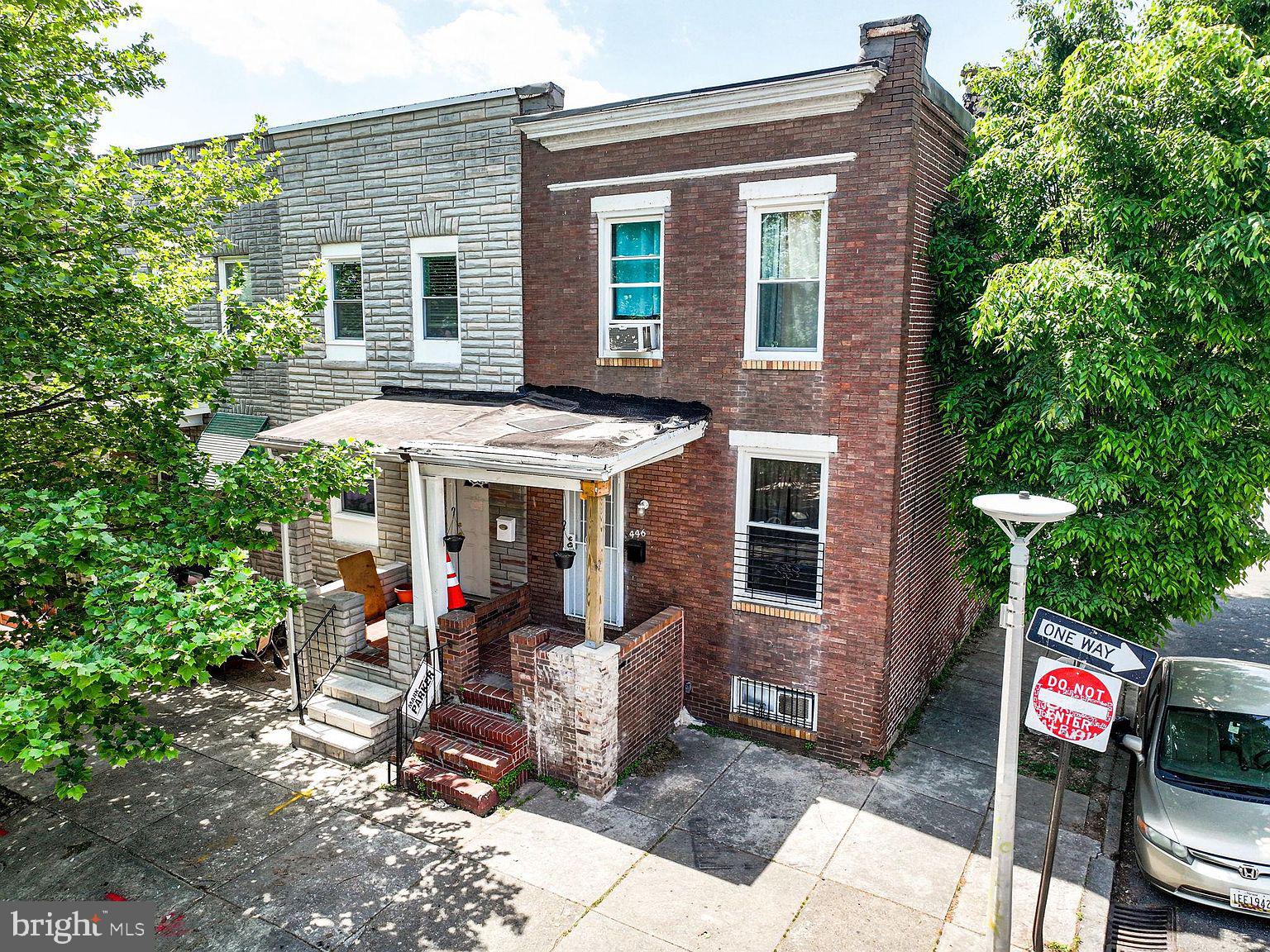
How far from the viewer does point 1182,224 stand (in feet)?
24.8

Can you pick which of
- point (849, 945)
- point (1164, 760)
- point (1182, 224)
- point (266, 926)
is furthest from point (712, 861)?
point (1182, 224)

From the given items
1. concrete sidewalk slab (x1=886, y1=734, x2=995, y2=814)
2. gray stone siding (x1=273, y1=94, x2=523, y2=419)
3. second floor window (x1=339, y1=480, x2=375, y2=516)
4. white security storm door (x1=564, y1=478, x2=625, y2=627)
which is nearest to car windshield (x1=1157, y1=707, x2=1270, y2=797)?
concrete sidewalk slab (x1=886, y1=734, x2=995, y2=814)

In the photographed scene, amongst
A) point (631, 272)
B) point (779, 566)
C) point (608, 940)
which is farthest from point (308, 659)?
point (631, 272)

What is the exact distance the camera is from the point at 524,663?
9.04 m

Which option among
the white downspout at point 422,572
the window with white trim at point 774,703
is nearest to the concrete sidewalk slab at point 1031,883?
the window with white trim at point 774,703

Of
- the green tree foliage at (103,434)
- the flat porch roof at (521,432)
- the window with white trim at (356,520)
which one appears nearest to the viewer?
the green tree foliage at (103,434)

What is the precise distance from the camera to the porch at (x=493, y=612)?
866cm

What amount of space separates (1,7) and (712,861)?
32.5 ft

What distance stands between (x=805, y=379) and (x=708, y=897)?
5.46 m

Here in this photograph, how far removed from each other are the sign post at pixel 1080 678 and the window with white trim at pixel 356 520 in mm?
9948

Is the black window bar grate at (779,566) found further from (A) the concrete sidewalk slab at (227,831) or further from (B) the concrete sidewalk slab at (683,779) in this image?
(A) the concrete sidewalk slab at (227,831)

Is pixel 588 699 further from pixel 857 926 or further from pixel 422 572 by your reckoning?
pixel 857 926

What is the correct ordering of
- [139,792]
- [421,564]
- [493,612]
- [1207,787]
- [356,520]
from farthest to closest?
[356,520] < [493,612] < [421,564] < [139,792] < [1207,787]

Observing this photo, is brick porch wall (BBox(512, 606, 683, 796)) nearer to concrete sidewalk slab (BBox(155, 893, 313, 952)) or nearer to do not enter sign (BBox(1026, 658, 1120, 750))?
concrete sidewalk slab (BBox(155, 893, 313, 952))
